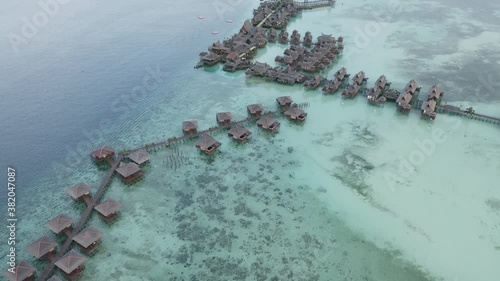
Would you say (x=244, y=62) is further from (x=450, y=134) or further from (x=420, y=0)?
(x=420, y=0)

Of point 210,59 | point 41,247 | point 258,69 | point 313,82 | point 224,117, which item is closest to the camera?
point 41,247

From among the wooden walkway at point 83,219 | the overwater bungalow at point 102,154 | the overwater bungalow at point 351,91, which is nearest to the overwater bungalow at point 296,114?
the overwater bungalow at point 351,91

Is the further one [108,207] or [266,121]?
[266,121]

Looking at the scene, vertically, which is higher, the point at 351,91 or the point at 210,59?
the point at 210,59

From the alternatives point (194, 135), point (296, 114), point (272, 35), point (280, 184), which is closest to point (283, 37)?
point (272, 35)

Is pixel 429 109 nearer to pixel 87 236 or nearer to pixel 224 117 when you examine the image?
pixel 224 117

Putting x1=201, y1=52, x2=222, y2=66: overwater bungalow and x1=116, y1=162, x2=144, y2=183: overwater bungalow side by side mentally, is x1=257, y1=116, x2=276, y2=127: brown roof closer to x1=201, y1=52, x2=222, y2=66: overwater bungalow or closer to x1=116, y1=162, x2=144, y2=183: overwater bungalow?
x1=116, y1=162, x2=144, y2=183: overwater bungalow
